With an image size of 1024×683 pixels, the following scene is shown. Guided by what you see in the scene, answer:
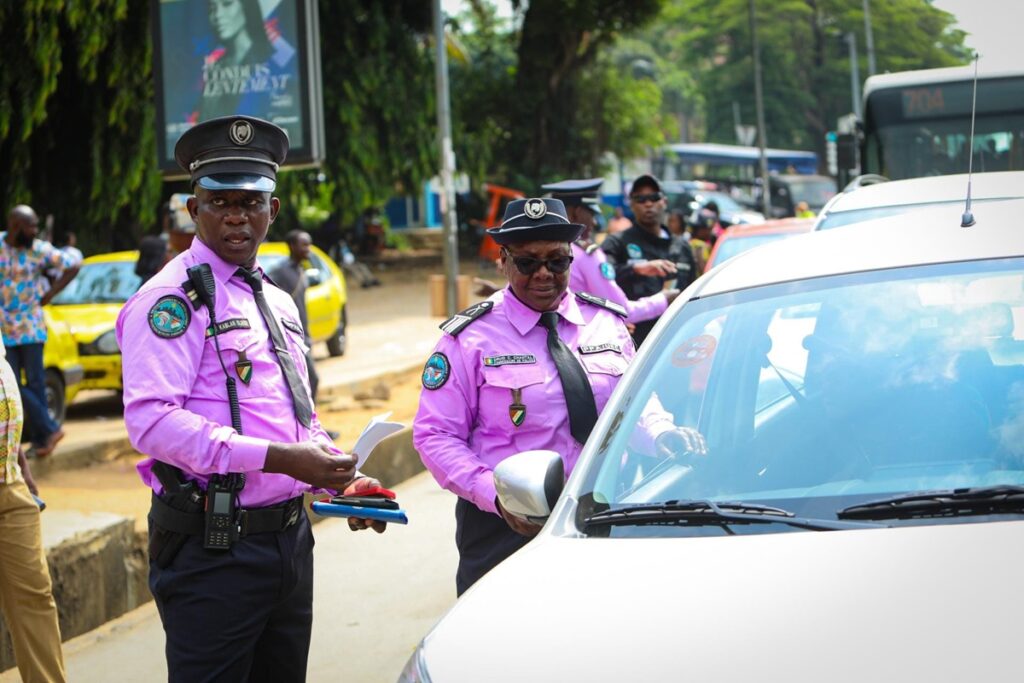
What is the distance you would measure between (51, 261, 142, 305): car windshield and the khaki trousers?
9235 millimetres

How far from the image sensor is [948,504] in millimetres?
2816

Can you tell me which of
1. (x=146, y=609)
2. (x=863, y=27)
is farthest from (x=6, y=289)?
(x=863, y=27)

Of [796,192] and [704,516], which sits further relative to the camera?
[796,192]

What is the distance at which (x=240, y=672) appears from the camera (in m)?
3.60

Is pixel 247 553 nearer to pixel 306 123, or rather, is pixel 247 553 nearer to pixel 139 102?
pixel 306 123

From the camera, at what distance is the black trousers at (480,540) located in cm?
423

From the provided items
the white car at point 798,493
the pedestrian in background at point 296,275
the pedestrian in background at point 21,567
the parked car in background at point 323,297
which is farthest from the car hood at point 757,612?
the parked car in background at point 323,297

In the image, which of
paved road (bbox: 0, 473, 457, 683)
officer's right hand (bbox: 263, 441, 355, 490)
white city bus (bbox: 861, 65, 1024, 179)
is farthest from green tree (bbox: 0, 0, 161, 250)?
officer's right hand (bbox: 263, 441, 355, 490)

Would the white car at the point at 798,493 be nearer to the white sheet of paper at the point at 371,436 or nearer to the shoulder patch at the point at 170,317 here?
the white sheet of paper at the point at 371,436

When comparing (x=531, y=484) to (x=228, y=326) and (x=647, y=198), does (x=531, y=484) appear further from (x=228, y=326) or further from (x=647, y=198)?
(x=647, y=198)

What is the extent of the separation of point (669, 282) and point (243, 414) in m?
5.40

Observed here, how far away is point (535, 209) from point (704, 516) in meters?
1.53

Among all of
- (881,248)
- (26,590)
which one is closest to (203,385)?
(26,590)

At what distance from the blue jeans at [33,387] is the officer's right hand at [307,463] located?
23.2ft
